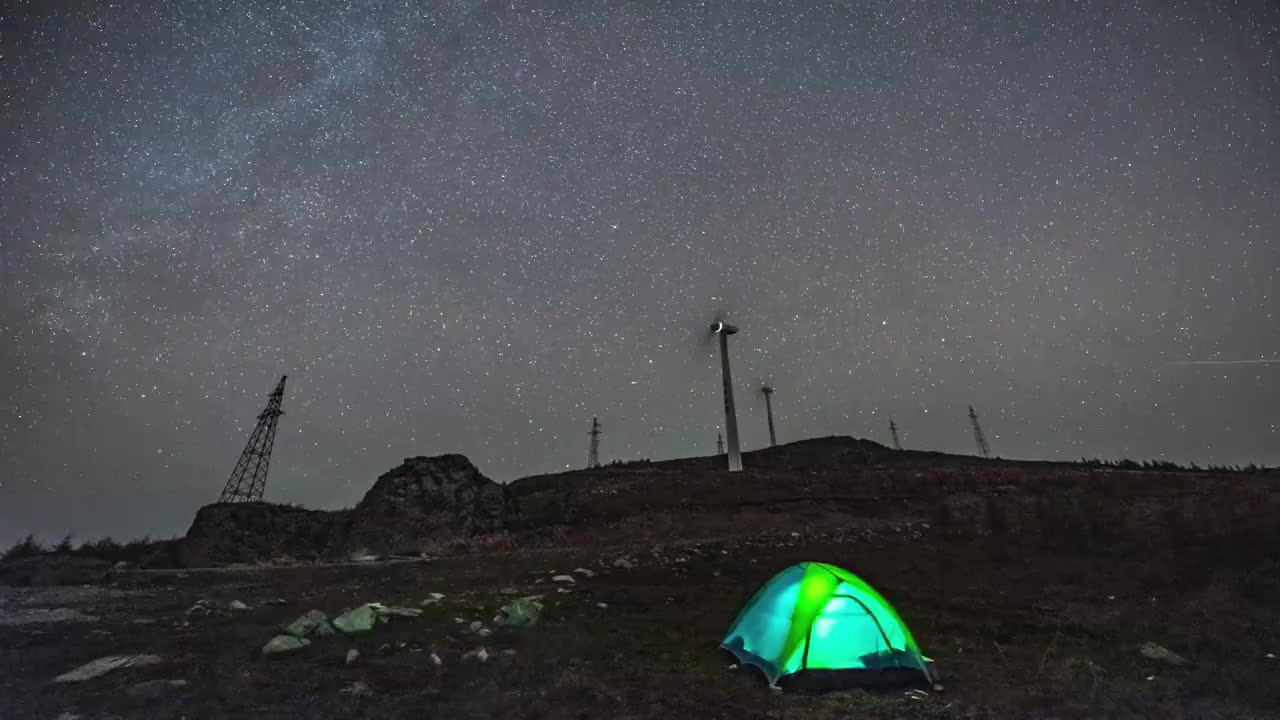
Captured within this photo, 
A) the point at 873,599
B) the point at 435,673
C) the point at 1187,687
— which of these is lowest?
the point at 1187,687

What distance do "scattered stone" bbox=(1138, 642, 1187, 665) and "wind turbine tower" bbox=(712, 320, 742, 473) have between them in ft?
132

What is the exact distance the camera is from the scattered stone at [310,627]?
10195 mm

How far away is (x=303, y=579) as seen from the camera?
1750cm

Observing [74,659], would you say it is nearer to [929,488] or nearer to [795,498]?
[795,498]

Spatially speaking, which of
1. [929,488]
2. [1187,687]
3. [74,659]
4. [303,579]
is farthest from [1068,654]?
[929,488]

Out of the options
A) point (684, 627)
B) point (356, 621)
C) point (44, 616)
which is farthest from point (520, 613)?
point (44, 616)

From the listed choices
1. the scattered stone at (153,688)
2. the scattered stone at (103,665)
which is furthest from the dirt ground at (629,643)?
the scattered stone at (103,665)

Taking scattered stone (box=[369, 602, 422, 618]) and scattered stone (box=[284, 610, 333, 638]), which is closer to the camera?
scattered stone (box=[284, 610, 333, 638])

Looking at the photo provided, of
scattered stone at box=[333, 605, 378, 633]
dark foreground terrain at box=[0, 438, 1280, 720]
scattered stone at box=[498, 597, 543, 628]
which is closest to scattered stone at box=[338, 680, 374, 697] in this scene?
dark foreground terrain at box=[0, 438, 1280, 720]

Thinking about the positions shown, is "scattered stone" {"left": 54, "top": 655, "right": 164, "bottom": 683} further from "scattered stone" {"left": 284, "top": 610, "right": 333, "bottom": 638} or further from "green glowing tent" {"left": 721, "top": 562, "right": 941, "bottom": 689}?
"green glowing tent" {"left": 721, "top": 562, "right": 941, "bottom": 689}

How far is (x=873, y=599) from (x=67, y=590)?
62.8 ft

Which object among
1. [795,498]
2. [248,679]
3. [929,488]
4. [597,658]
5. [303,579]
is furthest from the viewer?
[929,488]

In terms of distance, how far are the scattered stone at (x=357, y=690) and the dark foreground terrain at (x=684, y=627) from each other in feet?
0.21

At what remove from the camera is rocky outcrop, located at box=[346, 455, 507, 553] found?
2705cm
